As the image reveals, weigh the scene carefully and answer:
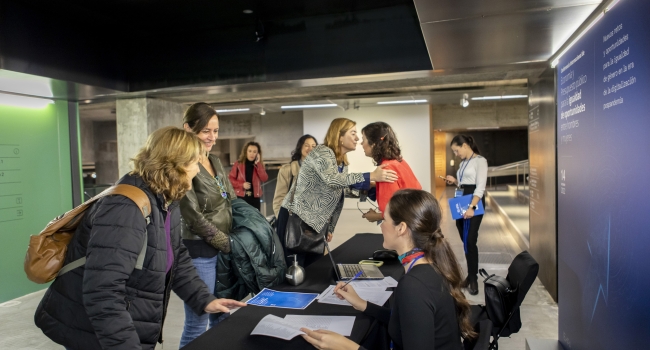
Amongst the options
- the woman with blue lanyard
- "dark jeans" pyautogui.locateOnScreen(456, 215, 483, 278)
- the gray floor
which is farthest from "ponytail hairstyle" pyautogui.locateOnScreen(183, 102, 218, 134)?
"dark jeans" pyautogui.locateOnScreen(456, 215, 483, 278)

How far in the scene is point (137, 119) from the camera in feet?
19.8

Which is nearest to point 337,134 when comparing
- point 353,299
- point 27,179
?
point 353,299

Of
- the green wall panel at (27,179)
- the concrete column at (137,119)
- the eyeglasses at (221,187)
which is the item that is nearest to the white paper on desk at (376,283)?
the eyeglasses at (221,187)

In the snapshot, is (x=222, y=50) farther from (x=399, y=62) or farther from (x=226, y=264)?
(x=226, y=264)

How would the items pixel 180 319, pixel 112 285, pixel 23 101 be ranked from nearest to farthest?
pixel 112 285 → pixel 180 319 → pixel 23 101

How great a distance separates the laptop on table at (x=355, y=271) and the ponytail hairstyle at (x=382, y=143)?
0.73m

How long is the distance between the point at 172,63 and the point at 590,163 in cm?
425

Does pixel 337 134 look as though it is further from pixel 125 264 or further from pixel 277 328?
pixel 125 264

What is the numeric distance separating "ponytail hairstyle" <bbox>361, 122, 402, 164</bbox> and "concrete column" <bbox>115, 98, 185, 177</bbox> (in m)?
4.08

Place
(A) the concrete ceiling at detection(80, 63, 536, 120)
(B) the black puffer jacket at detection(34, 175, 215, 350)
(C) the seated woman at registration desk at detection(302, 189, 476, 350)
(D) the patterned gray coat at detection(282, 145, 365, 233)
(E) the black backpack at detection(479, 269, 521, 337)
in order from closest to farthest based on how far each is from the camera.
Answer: (B) the black puffer jacket at detection(34, 175, 215, 350) → (C) the seated woman at registration desk at detection(302, 189, 476, 350) → (E) the black backpack at detection(479, 269, 521, 337) → (D) the patterned gray coat at detection(282, 145, 365, 233) → (A) the concrete ceiling at detection(80, 63, 536, 120)

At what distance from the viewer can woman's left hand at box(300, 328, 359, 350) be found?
54.8 inches

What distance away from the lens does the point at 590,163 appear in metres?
2.08

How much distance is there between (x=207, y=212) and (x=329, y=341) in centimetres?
108

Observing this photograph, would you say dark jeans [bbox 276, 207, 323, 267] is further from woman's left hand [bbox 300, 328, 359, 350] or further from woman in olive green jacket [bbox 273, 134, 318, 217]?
woman in olive green jacket [bbox 273, 134, 318, 217]
